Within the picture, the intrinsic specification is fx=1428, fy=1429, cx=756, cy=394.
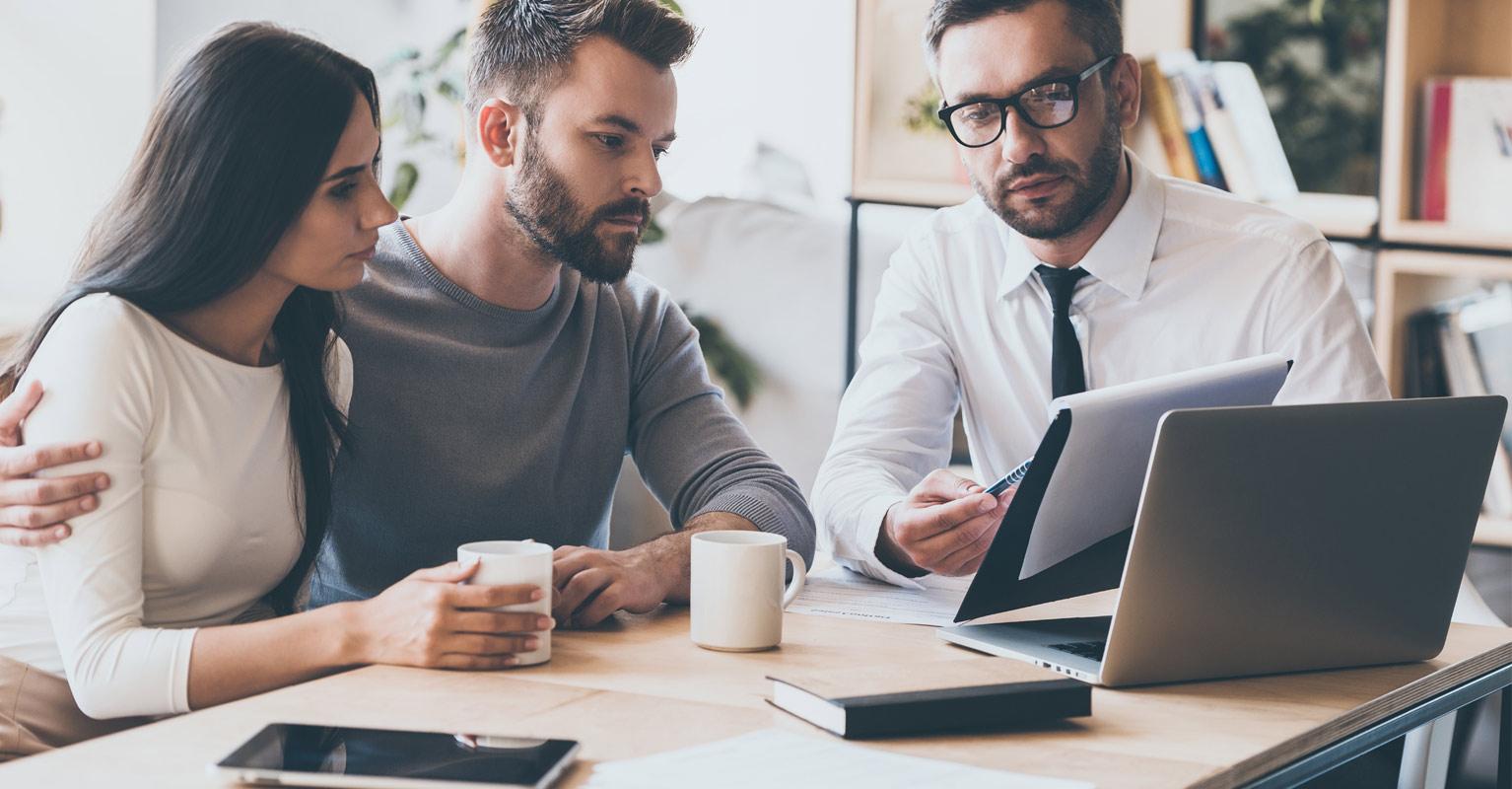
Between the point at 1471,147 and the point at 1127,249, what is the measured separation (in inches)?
47.9

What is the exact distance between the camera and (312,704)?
102 cm

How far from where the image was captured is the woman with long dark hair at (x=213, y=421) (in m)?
1.14

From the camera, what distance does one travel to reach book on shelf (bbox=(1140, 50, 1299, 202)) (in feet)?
9.35

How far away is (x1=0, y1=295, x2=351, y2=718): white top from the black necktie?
0.97m

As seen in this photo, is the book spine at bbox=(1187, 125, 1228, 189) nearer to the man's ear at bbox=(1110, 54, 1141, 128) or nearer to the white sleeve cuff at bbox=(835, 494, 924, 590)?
the man's ear at bbox=(1110, 54, 1141, 128)

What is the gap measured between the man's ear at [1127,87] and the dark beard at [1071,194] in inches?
1.5

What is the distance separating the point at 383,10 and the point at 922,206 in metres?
1.40

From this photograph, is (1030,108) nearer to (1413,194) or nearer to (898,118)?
(898,118)

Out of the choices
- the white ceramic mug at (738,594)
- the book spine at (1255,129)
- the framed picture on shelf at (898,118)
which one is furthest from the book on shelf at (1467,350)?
the white ceramic mug at (738,594)

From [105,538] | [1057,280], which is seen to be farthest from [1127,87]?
[105,538]

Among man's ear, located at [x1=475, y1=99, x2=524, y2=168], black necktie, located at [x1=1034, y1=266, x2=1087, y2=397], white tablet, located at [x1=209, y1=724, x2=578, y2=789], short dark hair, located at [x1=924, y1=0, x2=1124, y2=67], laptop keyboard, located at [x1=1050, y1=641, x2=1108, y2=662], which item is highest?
short dark hair, located at [x1=924, y1=0, x2=1124, y2=67]

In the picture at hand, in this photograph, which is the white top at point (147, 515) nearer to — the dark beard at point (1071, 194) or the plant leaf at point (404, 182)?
the dark beard at point (1071, 194)

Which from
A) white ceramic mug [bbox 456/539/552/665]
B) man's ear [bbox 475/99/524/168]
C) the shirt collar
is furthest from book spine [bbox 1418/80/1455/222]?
white ceramic mug [bbox 456/539/552/665]

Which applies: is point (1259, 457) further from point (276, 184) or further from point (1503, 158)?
point (1503, 158)
